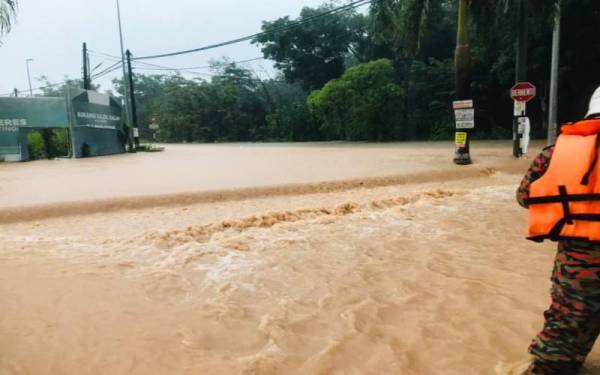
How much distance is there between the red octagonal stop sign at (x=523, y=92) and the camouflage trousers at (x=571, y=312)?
12936 millimetres

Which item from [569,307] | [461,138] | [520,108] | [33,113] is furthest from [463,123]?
[33,113]

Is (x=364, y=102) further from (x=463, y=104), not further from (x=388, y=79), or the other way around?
(x=463, y=104)

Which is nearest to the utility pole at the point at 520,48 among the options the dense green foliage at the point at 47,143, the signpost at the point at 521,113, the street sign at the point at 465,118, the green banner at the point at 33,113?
the signpost at the point at 521,113

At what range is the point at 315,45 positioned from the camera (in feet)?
117

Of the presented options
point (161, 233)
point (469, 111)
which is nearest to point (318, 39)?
point (469, 111)

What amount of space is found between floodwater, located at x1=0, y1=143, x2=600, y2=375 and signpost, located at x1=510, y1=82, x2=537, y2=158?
604 centimetres

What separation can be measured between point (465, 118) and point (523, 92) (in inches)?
78.0

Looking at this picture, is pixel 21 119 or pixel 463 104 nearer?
pixel 463 104

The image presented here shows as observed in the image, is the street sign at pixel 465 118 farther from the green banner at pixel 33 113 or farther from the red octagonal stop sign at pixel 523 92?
the green banner at pixel 33 113

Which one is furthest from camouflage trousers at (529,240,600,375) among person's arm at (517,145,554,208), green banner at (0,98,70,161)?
green banner at (0,98,70,161)

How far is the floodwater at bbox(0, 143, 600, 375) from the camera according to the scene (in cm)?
302

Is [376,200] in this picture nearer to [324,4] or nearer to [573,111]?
[573,111]

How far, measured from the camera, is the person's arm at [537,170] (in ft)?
7.76

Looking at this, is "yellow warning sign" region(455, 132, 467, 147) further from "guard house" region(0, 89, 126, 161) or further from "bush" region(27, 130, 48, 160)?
"bush" region(27, 130, 48, 160)
